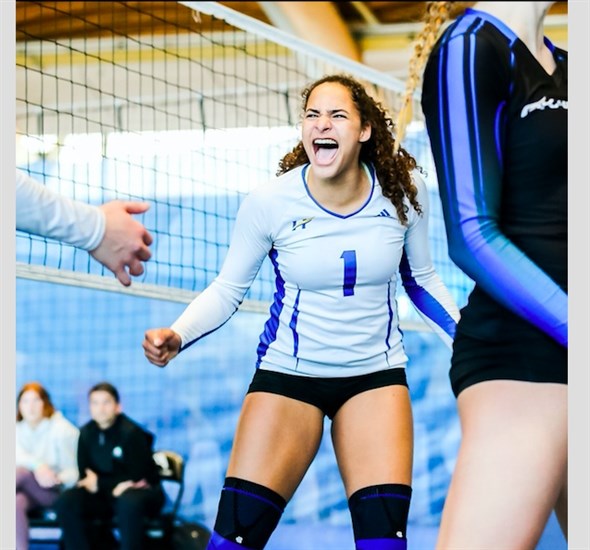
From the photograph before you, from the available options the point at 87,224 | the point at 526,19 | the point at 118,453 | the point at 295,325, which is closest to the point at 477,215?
the point at 526,19

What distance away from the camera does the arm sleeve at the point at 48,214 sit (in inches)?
87.0

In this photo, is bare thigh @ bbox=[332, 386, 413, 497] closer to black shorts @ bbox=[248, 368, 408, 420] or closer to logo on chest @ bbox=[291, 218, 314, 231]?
black shorts @ bbox=[248, 368, 408, 420]

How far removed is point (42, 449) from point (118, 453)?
0.82m

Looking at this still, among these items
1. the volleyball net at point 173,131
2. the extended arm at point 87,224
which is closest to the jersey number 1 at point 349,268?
the extended arm at point 87,224

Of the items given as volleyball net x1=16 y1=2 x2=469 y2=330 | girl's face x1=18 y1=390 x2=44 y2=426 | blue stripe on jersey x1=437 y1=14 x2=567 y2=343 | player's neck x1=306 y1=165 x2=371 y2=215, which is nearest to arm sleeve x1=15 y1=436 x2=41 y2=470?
girl's face x1=18 y1=390 x2=44 y2=426

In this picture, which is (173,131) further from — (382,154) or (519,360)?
(519,360)

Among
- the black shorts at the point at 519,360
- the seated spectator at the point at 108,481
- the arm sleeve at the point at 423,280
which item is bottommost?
the seated spectator at the point at 108,481

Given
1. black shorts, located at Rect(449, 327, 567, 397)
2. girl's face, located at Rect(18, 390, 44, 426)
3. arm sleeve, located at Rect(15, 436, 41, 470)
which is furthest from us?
girl's face, located at Rect(18, 390, 44, 426)

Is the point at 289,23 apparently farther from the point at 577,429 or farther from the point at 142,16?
the point at 577,429

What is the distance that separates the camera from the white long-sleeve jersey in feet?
9.62

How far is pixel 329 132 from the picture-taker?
294 centimetres

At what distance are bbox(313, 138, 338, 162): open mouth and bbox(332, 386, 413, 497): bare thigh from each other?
1.94 ft

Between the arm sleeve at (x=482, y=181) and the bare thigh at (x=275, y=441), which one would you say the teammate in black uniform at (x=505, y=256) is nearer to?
the arm sleeve at (x=482, y=181)

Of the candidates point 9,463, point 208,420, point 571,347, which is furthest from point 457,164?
point 208,420
